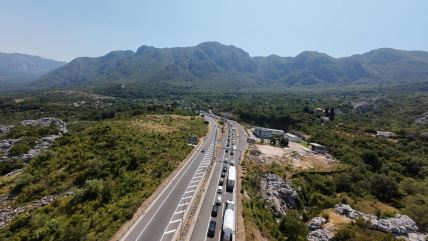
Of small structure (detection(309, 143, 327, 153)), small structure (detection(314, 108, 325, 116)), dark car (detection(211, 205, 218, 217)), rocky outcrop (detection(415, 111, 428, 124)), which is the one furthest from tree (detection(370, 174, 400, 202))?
rocky outcrop (detection(415, 111, 428, 124))

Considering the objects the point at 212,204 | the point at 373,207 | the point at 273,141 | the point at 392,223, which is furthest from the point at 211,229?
the point at 273,141

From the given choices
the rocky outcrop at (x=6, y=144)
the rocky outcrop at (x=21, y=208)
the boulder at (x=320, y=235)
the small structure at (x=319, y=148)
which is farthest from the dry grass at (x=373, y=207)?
the rocky outcrop at (x=6, y=144)

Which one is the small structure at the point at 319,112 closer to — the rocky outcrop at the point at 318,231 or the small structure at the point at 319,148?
the small structure at the point at 319,148

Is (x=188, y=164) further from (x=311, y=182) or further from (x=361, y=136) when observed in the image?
(x=361, y=136)

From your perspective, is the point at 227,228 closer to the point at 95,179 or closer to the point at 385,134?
the point at 95,179

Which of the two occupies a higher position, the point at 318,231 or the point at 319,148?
the point at 319,148

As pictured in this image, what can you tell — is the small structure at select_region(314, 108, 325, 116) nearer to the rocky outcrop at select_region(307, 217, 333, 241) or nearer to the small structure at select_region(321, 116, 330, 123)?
the small structure at select_region(321, 116, 330, 123)

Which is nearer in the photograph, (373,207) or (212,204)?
(212,204)
